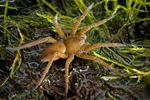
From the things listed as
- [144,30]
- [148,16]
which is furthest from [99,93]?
[148,16]

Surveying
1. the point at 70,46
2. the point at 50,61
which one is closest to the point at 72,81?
the point at 50,61

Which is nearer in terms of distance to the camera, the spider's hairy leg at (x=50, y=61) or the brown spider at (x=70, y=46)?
the spider's hairy leg at (x=50, y=61)

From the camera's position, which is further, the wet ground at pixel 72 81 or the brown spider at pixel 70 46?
Answer: the brown spider at pixel 70 46

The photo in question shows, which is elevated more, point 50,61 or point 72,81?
point 50,61

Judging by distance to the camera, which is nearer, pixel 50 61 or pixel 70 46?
pixel 50 61

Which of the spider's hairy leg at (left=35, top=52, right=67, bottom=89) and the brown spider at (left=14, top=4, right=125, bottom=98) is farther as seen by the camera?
the brown spider at (left=14, top=4, right=125, bottom=98)

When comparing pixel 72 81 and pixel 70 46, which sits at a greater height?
pixel 70 46

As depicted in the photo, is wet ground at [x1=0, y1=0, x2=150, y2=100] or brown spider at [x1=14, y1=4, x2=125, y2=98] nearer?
wet ground at [x1=0, y1=0, x2=150, y2=100]

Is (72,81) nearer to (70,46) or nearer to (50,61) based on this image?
(50,61)

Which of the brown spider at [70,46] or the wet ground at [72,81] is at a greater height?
the brown spider at [70,46]

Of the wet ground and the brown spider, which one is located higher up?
the brown spider

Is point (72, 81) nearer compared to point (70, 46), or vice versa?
point (72, 81)
